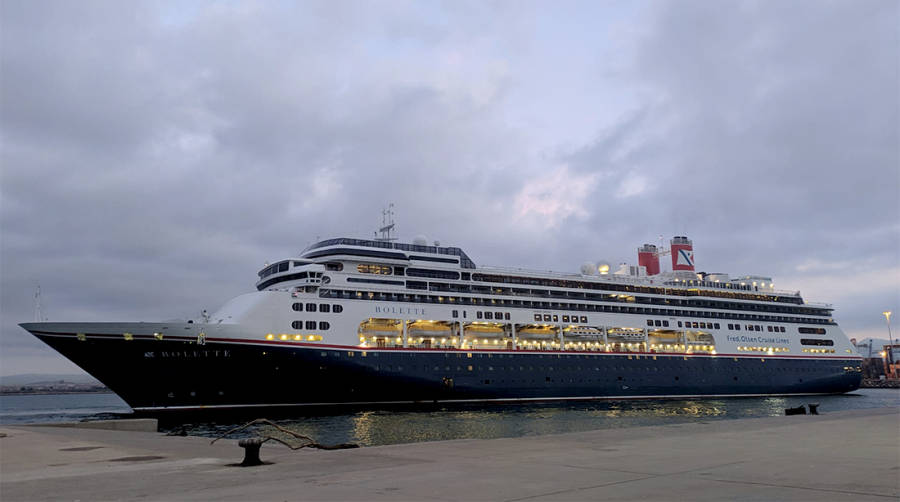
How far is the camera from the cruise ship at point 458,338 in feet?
131

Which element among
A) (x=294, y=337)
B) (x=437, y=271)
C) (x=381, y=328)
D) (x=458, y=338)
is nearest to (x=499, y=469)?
(x=294, y=337)

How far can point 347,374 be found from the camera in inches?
1709

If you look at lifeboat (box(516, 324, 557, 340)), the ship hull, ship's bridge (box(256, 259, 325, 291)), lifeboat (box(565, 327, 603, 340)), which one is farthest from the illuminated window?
lifeboat (box(565, 327, 603, 340))

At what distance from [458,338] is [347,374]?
11.4m

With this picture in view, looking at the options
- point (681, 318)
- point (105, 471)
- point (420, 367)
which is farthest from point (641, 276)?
point (105, 471)

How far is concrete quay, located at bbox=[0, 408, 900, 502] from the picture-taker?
853 cm

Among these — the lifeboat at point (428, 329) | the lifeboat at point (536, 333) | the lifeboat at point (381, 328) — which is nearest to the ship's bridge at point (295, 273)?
the lifeboat at point (381, 328)

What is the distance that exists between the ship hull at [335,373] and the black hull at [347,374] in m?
0.07

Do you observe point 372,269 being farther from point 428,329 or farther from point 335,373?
point 335,373

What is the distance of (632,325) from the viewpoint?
61.0 meters

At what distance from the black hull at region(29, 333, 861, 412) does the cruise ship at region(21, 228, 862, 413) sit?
0.33 feet

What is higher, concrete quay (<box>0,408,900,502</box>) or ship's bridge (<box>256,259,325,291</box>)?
ship's bridge (<box>256,259,325,291</box>)

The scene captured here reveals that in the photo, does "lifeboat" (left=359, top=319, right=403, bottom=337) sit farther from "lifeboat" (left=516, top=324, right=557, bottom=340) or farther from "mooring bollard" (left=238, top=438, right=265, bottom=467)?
"mooring bollard" (left=238, top=438, right=265, bottom=467)

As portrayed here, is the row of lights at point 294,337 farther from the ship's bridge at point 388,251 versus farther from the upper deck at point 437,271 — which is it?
the ship's bridge at point 388,251
